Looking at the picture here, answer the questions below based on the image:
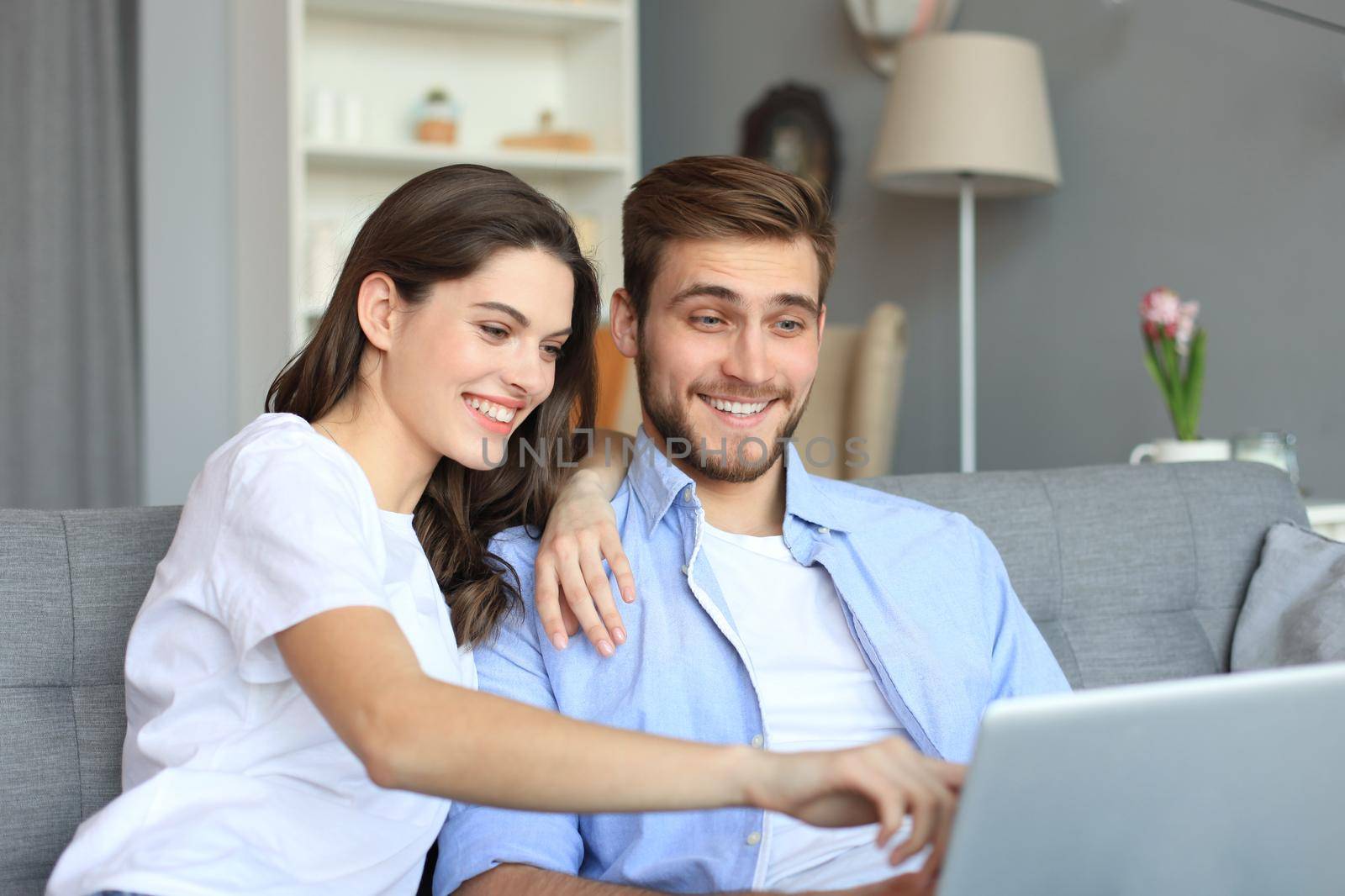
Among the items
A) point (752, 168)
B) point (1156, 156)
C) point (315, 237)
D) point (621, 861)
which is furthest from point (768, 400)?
point (315, 237)

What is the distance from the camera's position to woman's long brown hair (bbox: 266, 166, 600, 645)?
1216mm

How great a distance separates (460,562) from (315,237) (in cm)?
263

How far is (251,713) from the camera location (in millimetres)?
1029

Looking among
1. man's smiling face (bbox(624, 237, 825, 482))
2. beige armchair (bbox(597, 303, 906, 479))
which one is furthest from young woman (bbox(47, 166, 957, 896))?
beige armchair (bbox(597, 303, 906, 479))

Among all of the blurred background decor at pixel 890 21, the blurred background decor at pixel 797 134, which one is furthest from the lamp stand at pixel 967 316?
the blurred background decor at pixel 797 134

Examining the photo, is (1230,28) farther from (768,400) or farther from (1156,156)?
(768,400)

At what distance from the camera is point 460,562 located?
1.33 metres

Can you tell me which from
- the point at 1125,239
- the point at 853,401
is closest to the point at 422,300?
the point at 853,401

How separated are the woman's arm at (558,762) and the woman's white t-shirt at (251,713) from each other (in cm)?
8

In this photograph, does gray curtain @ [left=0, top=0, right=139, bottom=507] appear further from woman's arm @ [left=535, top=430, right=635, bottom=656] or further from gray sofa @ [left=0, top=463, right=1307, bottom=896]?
woman's arm @ [left=535, top=430, right=635, bottom=656]

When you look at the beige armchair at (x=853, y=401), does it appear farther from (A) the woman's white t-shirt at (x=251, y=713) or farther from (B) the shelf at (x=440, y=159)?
(A) the woman's white t-shirt at (x=251, y=713)

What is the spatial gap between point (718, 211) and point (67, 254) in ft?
9.71

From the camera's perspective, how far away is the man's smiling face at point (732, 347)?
1.46m

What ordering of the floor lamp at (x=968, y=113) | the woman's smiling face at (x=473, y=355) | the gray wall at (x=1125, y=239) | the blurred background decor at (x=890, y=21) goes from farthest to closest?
the blurred background decor at (x=890, y=21), the floor lamp at (x=968, y=113), the gray wall at (x=1125, y=239), the woman's smiling face at (x=473, y=355)
